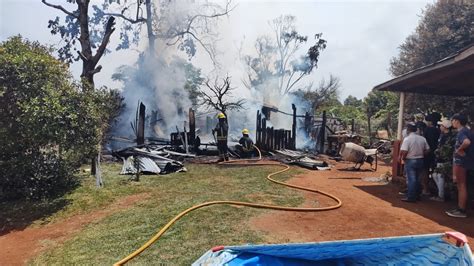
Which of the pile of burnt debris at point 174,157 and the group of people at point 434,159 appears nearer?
the group of people at point 434,159

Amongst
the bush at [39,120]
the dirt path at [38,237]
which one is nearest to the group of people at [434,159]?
the dirt path at [38,237]

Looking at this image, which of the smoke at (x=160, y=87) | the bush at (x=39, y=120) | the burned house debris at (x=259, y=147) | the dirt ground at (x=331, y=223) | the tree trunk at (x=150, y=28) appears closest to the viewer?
the dirt ground at (x=331, y=223)

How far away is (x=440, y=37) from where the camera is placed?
15.4 meters

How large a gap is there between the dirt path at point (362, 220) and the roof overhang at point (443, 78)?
2798 mm

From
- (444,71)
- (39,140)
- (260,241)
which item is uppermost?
(444,71)

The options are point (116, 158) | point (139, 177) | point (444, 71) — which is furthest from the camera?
point (116, 158)

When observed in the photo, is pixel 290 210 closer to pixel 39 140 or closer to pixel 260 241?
pixel 260 241

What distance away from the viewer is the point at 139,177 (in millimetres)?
9469

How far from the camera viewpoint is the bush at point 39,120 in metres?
6.27

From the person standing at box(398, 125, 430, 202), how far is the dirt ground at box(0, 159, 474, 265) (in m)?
0.30

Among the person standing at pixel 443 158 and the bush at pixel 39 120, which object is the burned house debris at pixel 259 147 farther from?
the person standing at pixel 443 158

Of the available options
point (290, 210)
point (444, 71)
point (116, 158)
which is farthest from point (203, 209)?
point (116, 158)

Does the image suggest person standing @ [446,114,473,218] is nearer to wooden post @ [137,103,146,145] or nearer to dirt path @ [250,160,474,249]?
dirt path @ [250,160,474,249]

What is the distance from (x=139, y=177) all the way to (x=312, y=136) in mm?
11477
